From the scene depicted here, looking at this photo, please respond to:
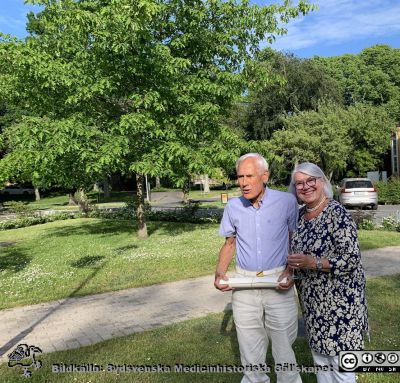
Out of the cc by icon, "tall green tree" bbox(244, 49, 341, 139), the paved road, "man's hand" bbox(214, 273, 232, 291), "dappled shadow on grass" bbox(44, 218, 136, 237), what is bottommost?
"dappled shadow on grass" bbox(44, 218, 136, 237)

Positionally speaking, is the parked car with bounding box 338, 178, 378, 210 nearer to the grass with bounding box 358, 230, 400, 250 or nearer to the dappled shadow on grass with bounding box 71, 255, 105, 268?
the grass with bounding box 358, 230, 400, 250

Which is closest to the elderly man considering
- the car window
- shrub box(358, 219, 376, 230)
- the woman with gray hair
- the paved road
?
the woman with gray hair

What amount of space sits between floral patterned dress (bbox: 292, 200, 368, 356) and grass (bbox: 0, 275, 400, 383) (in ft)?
4.25

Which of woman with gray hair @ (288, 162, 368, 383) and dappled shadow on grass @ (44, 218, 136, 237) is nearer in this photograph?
woman with gray hair @ (288, 162, 368, 383)

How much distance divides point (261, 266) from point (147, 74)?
362 inches

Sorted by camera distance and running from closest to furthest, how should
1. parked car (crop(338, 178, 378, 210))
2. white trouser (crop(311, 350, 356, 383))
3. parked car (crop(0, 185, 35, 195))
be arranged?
white trouser (crop(311, 350, 356, 383))
parked car (crop(338, 178, 378, 210))
parked car (crop(0, 185, 35, 195))

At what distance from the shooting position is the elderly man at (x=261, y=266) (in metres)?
3.11

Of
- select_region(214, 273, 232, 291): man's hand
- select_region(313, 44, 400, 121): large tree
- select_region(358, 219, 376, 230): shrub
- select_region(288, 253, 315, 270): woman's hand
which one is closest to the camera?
select_region(288, 253, 315, 270): woman's hand

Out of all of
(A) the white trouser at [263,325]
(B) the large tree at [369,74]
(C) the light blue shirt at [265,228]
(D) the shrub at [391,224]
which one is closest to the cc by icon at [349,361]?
(A) the white trouser at [263,325]

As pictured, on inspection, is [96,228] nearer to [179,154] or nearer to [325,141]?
[179,154]

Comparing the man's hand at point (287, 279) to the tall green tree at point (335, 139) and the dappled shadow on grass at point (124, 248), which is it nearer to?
the dappled shadow on grass at point (124, 248)

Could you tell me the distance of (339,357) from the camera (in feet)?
9.60

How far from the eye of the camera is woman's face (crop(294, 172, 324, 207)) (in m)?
3.02

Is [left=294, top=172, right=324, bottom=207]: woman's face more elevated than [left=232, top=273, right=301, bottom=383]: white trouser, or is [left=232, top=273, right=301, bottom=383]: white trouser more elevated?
[left=294, top=172, right=324, bottom=207]: woman's face
